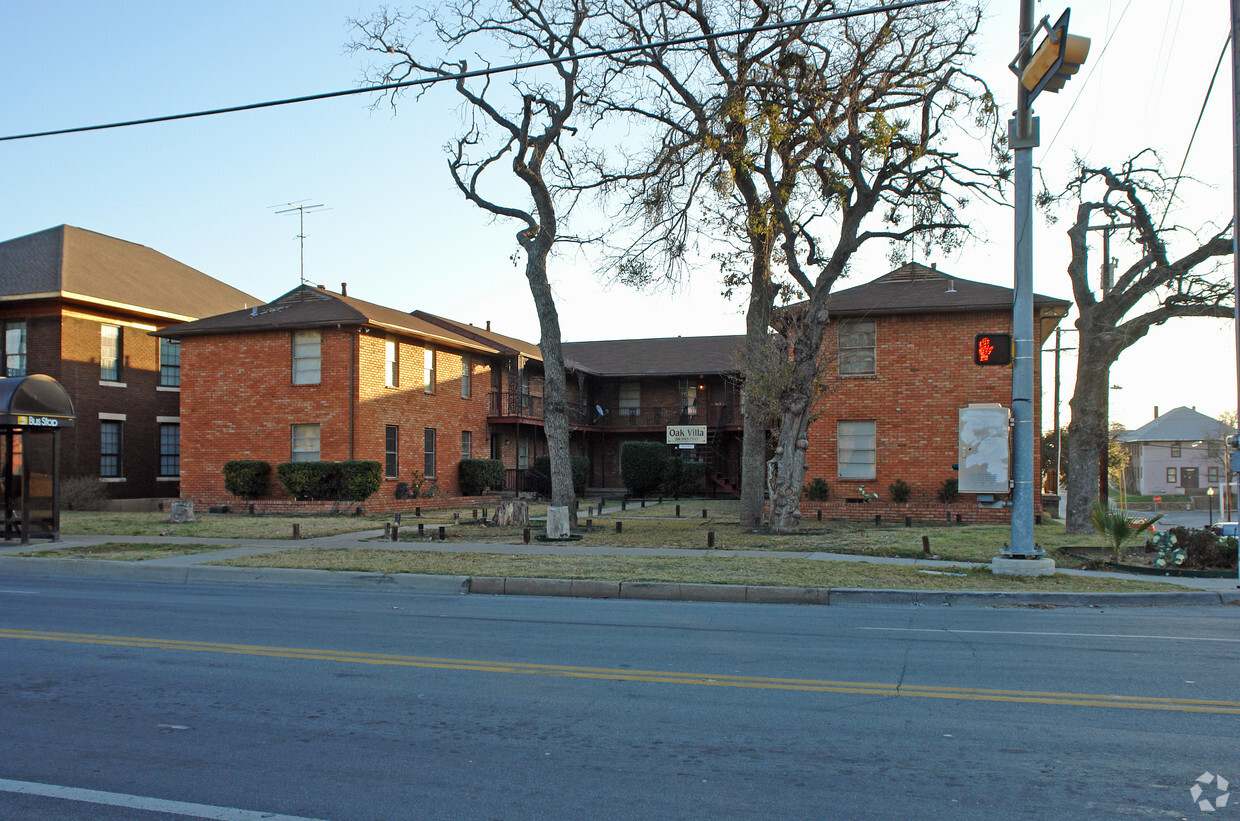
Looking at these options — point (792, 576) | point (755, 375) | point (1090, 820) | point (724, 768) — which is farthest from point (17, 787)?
point (755, 375)

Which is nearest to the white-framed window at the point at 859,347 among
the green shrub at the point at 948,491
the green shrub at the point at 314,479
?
the green shrub at the point at 948,491

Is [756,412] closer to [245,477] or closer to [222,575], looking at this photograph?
[222,575]

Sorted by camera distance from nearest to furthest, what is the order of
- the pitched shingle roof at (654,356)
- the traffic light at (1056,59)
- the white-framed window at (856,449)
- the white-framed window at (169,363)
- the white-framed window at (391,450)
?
the traffic light at (1056,59)
the white-framed window at (856,449)
the white-framed window at (391,450)
the white-framed window at (169,363)
the pitched shingle roof at (654,356)

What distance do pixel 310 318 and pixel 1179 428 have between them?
7455 centimetres

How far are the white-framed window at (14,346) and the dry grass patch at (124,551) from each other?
16.4 meters

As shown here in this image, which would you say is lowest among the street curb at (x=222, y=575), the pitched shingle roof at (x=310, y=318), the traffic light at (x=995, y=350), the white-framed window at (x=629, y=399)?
the street curb at (x=222, y=575)

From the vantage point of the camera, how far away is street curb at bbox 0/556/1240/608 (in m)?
11.6

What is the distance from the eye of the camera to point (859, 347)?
2661 cm

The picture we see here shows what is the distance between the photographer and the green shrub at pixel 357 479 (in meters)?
27.3

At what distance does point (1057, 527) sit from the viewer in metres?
23.3

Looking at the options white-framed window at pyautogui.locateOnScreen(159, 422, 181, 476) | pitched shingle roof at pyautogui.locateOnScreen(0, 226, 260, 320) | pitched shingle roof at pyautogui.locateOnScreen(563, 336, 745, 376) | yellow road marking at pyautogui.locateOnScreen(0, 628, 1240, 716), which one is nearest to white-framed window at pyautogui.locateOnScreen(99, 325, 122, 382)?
pitched shingle roof at pyautogui.locateOnScreen(0, 226, 260, 320)

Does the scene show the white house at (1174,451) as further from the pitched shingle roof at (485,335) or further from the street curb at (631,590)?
the street curb at (631,590)

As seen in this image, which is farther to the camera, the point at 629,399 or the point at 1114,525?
the point at 629,399

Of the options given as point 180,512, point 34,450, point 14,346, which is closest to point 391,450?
point 180,512
